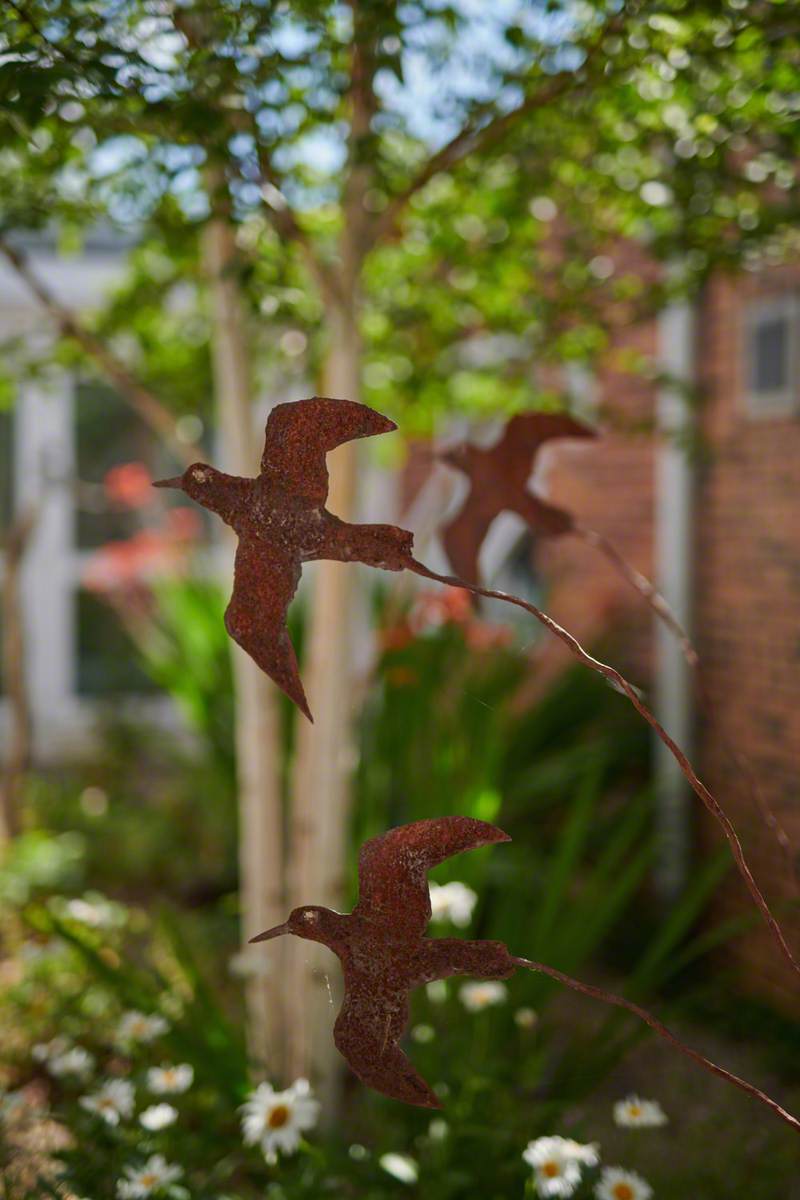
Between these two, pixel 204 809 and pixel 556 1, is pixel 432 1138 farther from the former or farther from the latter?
pixel 204 809

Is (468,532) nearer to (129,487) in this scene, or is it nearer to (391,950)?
(391,950)

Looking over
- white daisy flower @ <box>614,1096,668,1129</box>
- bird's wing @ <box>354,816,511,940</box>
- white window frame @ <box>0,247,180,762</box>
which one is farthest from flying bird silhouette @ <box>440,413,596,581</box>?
white window frame @ <box>0,247,180,762</box>

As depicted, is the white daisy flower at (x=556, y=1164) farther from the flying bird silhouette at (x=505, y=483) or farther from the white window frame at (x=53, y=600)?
the white window frame at (x=53, y=600)

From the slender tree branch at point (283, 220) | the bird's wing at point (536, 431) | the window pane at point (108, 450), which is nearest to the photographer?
the bird's wing at point (536, 431)

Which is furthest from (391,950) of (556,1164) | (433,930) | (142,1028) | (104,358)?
(104,358)

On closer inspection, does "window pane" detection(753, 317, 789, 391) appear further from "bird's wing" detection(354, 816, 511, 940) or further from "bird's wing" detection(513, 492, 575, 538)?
"bird's wing" detection(354, 816, 511, 940)

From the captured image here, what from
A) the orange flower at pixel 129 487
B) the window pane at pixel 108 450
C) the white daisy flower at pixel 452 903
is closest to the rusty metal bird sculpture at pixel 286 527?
the white daisy flower at pixel 452 903
